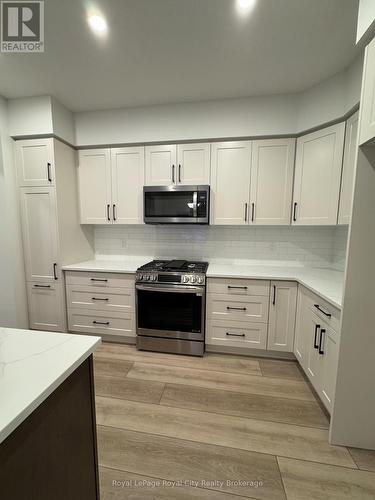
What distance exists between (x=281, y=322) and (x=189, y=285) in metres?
1.02

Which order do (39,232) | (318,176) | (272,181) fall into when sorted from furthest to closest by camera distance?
(39,232), (272,181), (318,176)

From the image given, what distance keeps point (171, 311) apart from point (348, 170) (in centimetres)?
217

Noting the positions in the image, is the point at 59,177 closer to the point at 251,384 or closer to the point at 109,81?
the point at 109,81

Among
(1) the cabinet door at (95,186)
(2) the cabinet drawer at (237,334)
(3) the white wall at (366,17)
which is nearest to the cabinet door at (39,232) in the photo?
(1) the cabinet door at (95,186)

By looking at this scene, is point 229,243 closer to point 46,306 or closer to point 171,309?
point 171,309

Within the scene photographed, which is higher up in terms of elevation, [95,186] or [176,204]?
[95,186]

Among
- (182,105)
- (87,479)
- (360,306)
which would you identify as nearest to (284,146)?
(182,105)

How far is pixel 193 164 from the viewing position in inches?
99.4

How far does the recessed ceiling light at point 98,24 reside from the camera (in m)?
1.45

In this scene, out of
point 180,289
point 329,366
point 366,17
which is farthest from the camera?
point 180,289

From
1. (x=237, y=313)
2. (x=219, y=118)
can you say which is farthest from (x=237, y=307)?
(x=219, y=118)

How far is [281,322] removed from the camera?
2.26 metres

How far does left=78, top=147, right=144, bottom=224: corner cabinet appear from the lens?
2.65 m

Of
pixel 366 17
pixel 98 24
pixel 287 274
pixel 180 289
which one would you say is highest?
pixel 98 24
